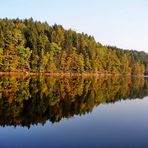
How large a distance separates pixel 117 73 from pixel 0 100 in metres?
124

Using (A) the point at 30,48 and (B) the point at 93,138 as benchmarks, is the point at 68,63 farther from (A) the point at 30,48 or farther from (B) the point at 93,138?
(B) the point at 93,138

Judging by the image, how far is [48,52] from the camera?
341 ft

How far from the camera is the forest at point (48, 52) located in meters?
90.0

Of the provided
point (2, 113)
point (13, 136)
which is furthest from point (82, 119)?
point (13, 136)

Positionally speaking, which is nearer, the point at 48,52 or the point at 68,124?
the point at 68,124

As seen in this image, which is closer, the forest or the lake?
the lake

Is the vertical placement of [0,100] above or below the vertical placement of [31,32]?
below

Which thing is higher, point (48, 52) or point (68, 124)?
point (48, 52)

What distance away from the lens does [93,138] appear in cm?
2161

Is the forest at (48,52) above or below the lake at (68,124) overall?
above

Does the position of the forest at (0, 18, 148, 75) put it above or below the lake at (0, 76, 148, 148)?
above

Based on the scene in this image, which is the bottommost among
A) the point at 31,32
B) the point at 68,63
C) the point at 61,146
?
the point at 61,146

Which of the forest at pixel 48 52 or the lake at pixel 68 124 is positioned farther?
the forest at pixel 48 52

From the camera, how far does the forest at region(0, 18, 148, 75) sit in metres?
90.0
